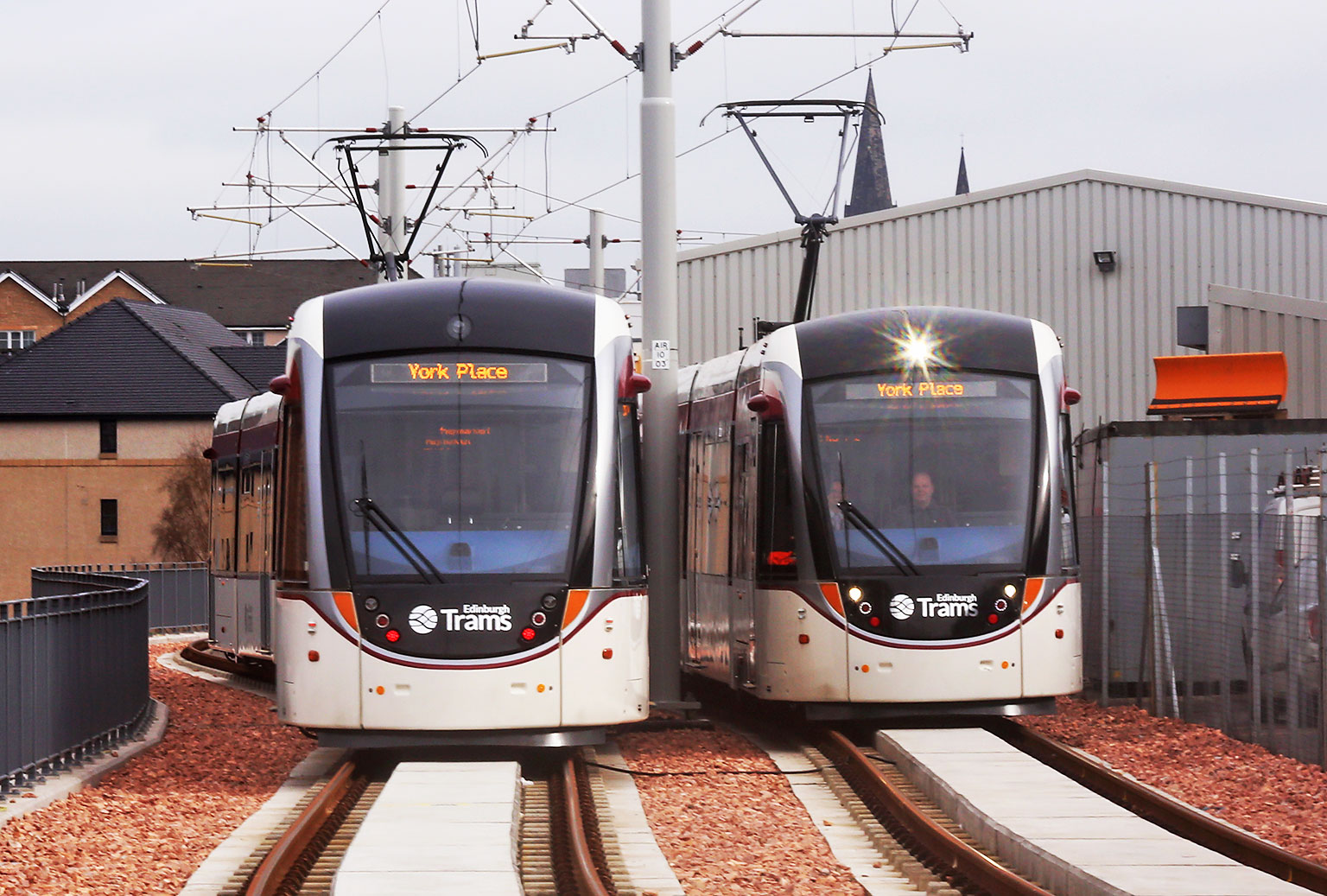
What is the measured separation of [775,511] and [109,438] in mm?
62044

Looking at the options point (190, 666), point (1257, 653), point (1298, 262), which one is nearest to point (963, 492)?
point (1257, 653)

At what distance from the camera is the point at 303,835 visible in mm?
10789

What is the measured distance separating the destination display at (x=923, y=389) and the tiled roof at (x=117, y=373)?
195 ft

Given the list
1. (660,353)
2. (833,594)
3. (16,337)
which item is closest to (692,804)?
(833,594)

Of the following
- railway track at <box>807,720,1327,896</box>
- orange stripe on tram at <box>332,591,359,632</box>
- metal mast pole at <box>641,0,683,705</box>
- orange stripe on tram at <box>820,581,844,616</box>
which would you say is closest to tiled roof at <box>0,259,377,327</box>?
metal mast pole at <box>641,0,683,705</box>

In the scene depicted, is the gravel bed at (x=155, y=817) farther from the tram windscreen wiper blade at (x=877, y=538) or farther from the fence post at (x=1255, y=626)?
the fence post at (x=1255, y=626)

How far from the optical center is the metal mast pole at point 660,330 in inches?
695

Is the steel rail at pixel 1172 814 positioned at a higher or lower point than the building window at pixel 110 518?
lower

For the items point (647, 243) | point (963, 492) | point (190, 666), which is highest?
point (647, 243)

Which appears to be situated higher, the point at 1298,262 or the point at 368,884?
the point at 1298,262

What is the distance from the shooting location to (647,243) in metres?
17.8

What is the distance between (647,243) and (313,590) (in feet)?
17.4

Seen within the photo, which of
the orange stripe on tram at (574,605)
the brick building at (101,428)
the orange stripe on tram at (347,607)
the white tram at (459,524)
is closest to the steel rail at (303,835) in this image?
the white tram at (459,524)

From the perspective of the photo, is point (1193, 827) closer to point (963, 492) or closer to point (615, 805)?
point (615, 805)
